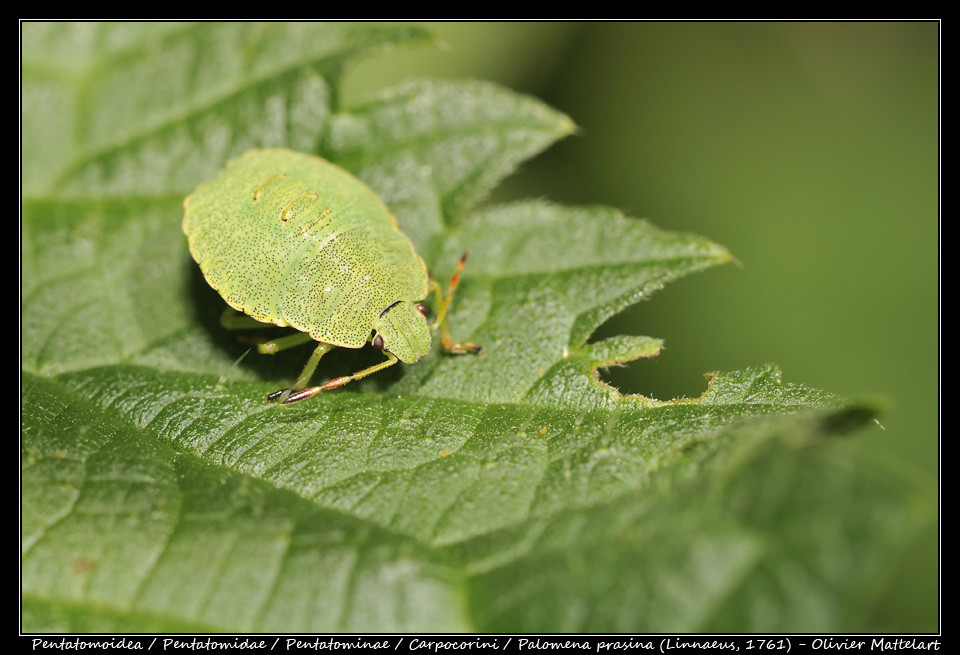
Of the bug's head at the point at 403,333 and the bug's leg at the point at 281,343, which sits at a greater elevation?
the bug's head at the point at 403,333

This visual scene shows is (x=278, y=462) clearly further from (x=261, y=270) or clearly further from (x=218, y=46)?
(x=218, y=46)

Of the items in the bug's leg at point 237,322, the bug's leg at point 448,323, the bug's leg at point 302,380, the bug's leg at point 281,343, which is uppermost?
the bug's leg at point 448,323

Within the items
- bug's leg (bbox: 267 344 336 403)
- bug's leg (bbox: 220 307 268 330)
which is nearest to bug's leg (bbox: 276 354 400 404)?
bug's leg (bbox: 267 344 336 403)

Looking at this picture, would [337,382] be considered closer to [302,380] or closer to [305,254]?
[302,380]

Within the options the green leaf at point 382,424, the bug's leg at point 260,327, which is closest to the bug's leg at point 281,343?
the bug's leg at point 260,327

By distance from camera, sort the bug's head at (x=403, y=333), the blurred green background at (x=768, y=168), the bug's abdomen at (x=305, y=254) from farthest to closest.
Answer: the blurred green background at (x=768, y=168) < the bug's abdomen at (x=305, y=254) < the bug's head at (x=403, y=333)

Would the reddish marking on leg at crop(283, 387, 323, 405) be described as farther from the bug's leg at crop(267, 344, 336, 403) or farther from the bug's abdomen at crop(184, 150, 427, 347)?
the bug's abdomen at crop(184, 150, 427, 347)

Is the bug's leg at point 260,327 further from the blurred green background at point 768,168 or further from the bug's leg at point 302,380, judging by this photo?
A: the blurred green background at point 768,168
